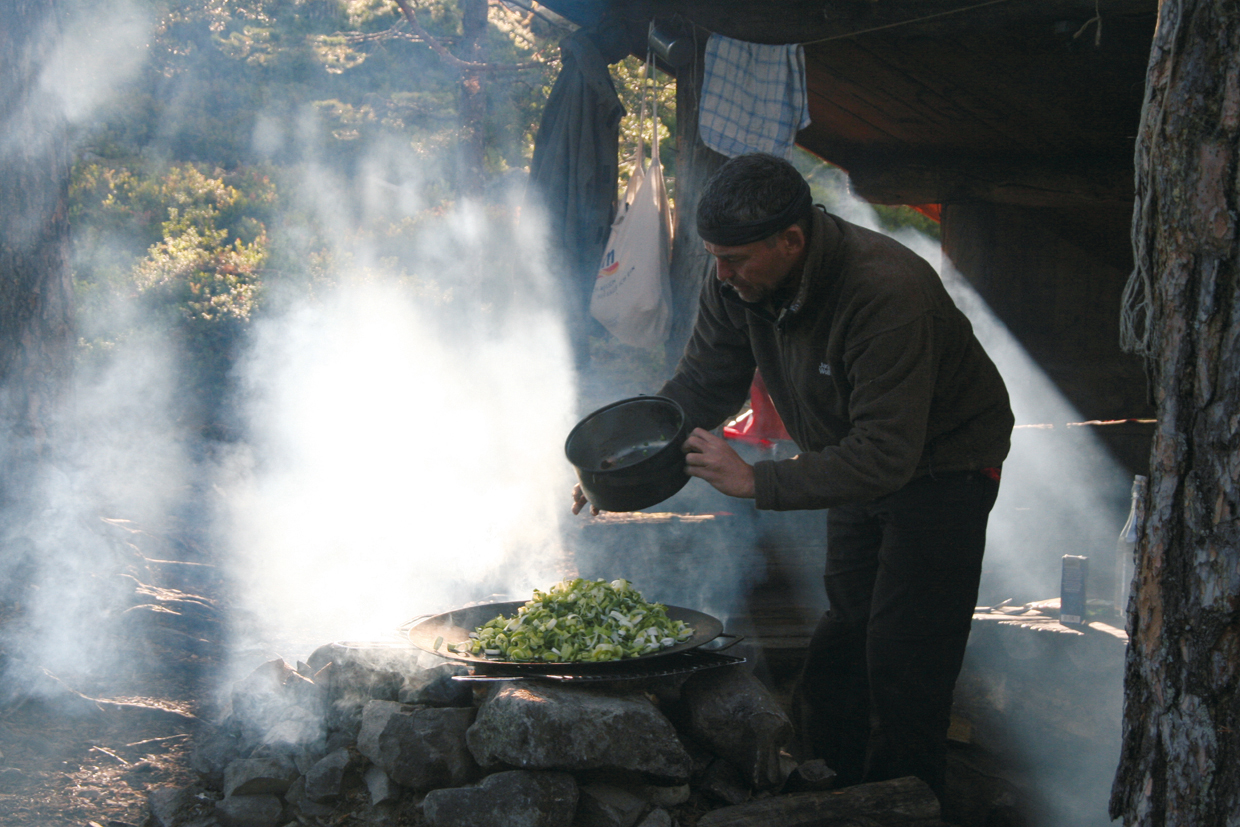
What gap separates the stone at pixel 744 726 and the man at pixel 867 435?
32cm

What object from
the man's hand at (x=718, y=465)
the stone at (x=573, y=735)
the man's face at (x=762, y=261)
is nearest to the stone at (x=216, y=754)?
the stone at (x=573, y=735)

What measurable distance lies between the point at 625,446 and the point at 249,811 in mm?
1695

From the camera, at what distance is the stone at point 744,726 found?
A: 2.74 meters

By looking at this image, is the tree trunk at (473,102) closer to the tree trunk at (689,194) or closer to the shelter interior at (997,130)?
the shelter interior at (997,130)

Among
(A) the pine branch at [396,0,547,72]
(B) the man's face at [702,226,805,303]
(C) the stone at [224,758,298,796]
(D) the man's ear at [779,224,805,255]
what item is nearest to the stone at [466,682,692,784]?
(C) the stone at [224,758,298,796]

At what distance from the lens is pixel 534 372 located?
889 centimetres

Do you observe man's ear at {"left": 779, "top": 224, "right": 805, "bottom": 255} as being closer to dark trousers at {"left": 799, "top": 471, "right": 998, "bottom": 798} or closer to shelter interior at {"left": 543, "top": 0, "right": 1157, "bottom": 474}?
dark trousers at {"left": 799, "top": 471, "right": 998, "bottom": 798}

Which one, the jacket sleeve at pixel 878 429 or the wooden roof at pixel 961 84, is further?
the wooden roof at pixel 961 84

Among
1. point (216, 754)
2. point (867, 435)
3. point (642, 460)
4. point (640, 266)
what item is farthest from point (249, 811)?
point (640, 266)

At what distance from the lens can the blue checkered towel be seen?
13.3 ft

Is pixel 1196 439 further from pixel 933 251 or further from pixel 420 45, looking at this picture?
pixel 420 45

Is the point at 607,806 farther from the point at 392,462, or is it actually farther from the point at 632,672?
the point at 392,462

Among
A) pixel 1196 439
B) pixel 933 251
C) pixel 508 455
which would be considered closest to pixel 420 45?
pixel 933 251

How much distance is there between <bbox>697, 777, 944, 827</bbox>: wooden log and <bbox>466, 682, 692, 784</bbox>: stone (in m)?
0.23
